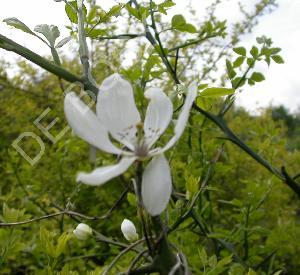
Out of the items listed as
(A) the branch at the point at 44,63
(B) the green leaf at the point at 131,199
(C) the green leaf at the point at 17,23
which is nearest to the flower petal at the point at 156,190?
(A) the branch at the point at 44,63

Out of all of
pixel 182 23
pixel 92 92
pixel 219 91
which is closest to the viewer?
pixel 92 92

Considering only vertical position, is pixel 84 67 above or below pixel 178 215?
above

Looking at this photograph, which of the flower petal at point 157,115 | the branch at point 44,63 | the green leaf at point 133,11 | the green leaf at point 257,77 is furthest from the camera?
the green leaf at point 257,77

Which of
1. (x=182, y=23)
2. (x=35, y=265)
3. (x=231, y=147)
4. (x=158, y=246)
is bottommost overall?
(x=231, y=147)

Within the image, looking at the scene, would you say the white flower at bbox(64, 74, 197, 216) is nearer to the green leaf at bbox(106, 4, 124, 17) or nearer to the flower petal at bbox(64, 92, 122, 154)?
the flower petal at bbox(64, 92, 122, 154)

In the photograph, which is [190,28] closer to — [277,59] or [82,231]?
[277,59]

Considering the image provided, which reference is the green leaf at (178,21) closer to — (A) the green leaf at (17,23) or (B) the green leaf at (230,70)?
(B) the green leaf at (230,70)

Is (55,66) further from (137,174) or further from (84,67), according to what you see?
(137,174)

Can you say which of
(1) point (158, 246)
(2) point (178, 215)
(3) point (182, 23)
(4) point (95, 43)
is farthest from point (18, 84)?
(1) point (158, 246)
